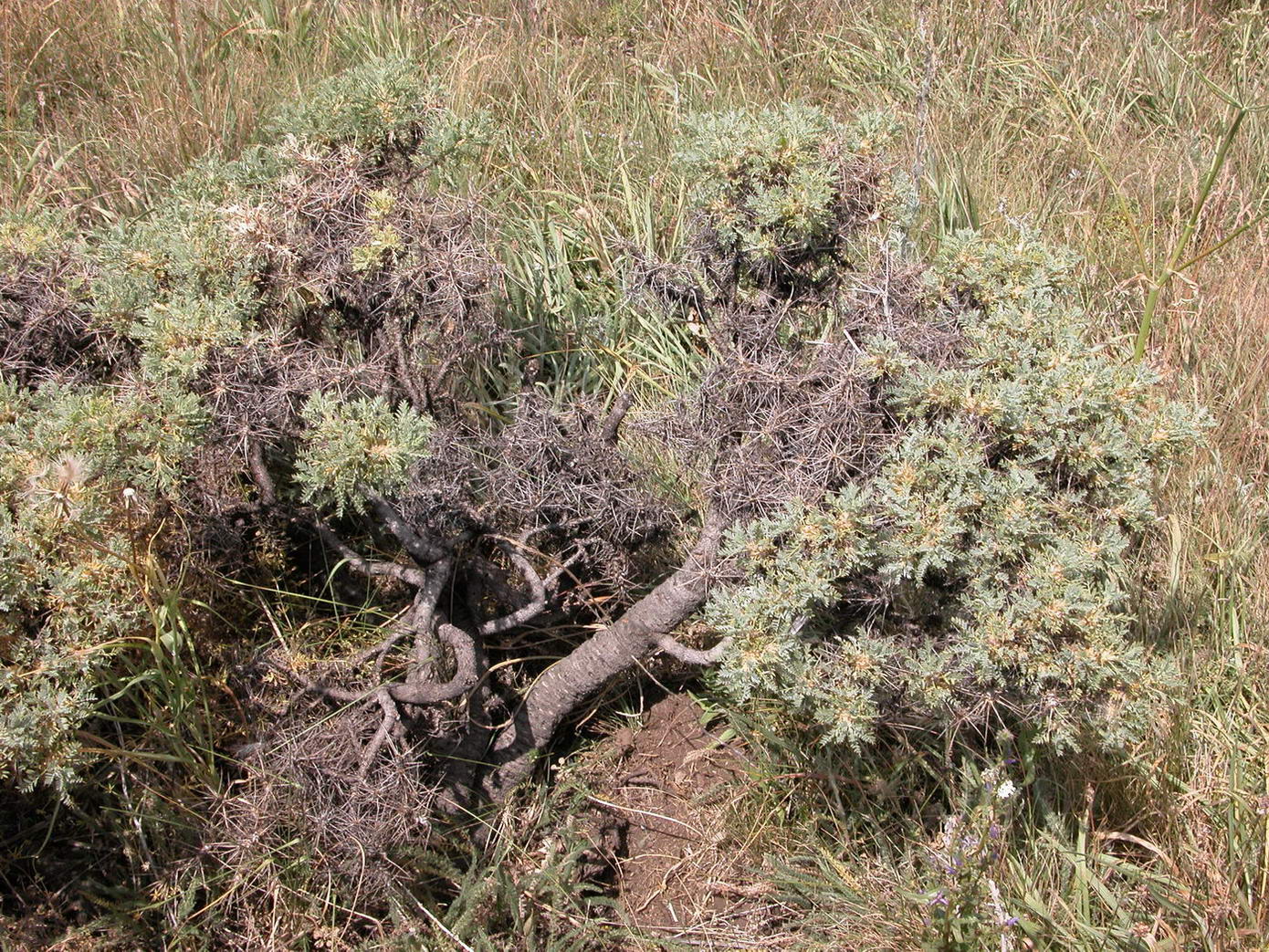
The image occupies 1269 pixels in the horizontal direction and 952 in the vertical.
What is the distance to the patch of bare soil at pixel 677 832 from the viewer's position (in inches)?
115

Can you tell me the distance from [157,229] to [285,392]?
2.12 feet

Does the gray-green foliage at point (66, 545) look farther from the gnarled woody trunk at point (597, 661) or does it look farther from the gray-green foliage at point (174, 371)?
the gnarled woody trunk at point (597, 661)

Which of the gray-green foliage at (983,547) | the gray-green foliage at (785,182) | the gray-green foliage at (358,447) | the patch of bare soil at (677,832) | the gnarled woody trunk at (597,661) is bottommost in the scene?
the patch of bare soil at (677,832)

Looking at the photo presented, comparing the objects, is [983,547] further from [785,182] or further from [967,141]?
[967,141]

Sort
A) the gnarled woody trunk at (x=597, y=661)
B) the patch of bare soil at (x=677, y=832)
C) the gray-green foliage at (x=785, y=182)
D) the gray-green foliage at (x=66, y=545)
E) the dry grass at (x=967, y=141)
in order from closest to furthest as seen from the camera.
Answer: the gray-green foliage at (x=66, y=545), the gray-green foliage at (x=785, y=182), the gnarled woody trunk at (x=597, y=661), the dry grass at (x=967, y=141), the patch of bare soil at (x=677, y=832)

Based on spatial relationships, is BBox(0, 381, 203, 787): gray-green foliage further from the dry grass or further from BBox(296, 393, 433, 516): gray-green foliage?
the dry grass

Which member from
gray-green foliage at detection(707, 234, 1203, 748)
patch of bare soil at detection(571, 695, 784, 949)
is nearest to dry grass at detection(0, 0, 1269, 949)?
patch of bare soil at detection(571, 695, 784, 949)

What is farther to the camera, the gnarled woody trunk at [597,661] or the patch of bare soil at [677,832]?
the patch of bare soil at [677,832]

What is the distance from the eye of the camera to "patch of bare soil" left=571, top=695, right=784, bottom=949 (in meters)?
2.92

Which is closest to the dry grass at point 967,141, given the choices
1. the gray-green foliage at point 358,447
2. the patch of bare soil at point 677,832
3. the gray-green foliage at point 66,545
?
the patch of bare soil at point 677,832

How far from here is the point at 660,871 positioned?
10.2ft

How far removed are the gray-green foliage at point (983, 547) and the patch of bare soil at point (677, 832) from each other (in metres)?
0.80

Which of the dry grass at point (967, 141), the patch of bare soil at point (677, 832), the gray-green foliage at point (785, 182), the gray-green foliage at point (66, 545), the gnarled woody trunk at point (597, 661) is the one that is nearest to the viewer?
the gray-green foliage at point (66, 545)

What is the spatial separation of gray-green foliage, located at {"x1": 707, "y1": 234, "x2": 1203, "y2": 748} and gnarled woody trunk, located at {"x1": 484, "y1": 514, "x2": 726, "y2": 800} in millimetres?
234
